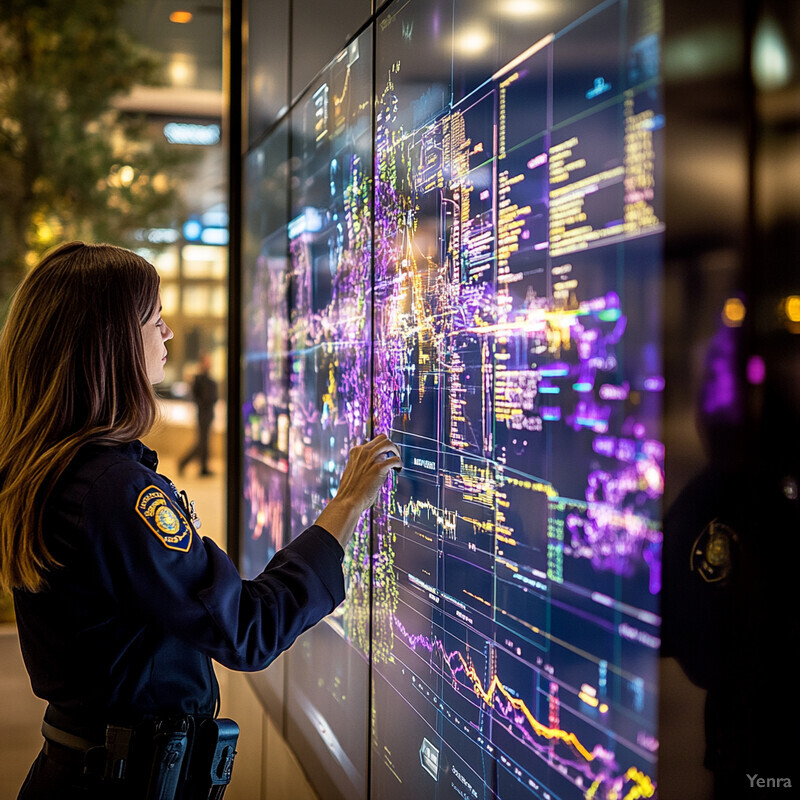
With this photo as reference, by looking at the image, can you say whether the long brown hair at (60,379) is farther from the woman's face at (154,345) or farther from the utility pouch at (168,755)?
the utility pouch at (168,755)

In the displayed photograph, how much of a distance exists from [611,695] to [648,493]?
0.27 m

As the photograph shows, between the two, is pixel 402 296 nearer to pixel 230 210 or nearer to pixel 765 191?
pixel 765 191

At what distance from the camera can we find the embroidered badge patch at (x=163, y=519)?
1196mm

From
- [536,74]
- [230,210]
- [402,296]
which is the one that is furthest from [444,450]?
[230,210]

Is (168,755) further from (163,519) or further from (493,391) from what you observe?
(493,391)

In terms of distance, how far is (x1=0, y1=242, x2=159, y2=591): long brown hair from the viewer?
1214 mm

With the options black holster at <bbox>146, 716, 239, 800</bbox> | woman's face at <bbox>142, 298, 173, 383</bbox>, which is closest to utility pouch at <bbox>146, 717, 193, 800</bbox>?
black holster at <bbox>146, 716, 239, 800</bbox>

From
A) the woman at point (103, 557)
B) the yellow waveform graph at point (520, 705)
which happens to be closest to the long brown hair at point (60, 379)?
the woman at point (103, 557)

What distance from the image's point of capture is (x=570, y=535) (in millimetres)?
1082

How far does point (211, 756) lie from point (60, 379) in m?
0.66

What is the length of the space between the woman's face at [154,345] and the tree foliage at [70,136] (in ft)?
10.3

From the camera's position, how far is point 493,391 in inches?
51.2

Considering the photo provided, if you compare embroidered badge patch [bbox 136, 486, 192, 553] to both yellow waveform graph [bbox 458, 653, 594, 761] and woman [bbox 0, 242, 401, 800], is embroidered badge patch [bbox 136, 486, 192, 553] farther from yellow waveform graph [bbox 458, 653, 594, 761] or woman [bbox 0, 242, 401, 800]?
yellow waveform graph [bbox 458, 653, 594, 761]

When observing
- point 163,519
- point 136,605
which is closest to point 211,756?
point 136,605
